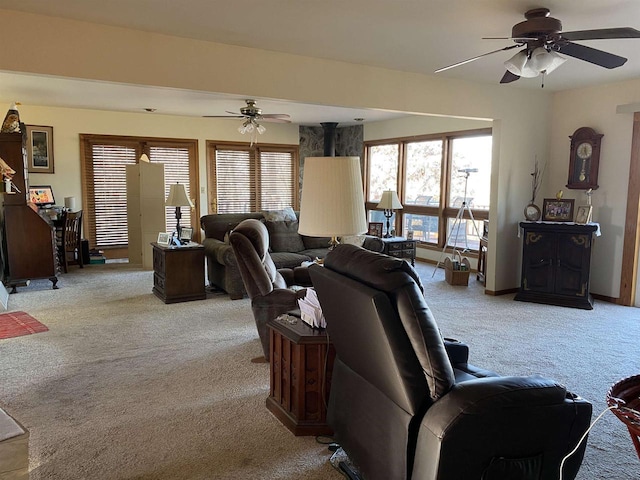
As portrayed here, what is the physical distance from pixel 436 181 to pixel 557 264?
2972mm

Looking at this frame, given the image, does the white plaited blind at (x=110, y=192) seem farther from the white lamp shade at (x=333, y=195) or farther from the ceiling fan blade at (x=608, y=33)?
the ceiling fan blade at (x=608, y=33)

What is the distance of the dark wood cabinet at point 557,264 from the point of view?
5.34 m

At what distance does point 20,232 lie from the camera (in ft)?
19.3

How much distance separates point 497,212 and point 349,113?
3347 millimetres

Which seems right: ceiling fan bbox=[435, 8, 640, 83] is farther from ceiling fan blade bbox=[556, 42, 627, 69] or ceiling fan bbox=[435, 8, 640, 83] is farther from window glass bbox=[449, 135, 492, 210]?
window glass bbox=[449, 135, 492, 210]

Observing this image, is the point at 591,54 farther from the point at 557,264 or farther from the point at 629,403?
the point at 557,264

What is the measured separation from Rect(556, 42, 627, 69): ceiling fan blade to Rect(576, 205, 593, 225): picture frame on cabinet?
8.60ft

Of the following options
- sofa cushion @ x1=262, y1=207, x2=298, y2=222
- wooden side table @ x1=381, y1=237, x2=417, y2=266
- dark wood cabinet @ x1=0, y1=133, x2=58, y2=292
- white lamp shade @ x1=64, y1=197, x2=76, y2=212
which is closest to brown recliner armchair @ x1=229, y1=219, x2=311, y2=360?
sofa cushion @ x1=262, y1=207, x2=298, y2=222

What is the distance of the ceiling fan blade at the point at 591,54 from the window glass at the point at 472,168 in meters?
3.63

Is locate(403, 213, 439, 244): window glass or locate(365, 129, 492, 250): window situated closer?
locate(365, 129, 492, 250): window

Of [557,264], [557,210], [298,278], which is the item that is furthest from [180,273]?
[557,210]

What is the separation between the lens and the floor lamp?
8.70 feet

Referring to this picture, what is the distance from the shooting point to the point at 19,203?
5.84 meters

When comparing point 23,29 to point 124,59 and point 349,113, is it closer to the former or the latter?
point 124,59
